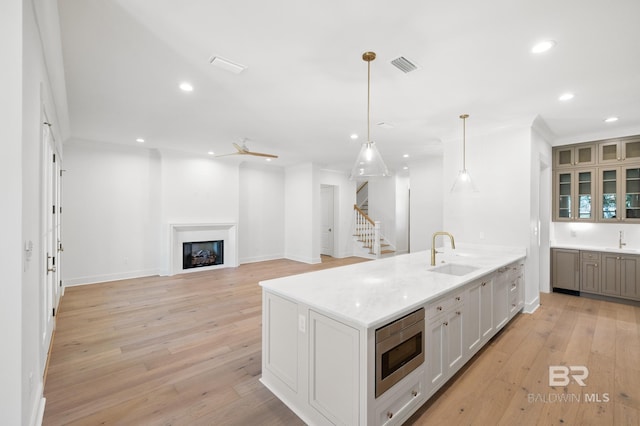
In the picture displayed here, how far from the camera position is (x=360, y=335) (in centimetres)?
164

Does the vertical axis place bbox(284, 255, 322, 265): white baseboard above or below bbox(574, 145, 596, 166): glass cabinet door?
below

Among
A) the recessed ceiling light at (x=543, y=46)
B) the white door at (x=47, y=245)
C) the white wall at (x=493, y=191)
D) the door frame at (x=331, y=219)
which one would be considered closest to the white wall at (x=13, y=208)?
the white door at (x=47, y=245)

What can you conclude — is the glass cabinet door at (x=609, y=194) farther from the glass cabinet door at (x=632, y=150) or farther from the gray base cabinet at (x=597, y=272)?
the gray base cabinet at (x=597, y=272)

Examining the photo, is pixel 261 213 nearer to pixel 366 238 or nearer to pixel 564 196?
pixel 366 238

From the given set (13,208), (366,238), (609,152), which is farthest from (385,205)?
(13,208)

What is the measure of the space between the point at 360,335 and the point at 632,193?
5.54 metres

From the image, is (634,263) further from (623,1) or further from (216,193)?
(216,193)

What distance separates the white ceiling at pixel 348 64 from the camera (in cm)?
195

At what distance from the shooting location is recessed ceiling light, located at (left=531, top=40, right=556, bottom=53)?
2.24m

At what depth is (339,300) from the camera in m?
1.96

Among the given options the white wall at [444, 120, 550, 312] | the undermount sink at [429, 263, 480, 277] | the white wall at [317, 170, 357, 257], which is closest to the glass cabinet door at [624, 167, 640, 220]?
the white wall at [444, 120, 550, 312]

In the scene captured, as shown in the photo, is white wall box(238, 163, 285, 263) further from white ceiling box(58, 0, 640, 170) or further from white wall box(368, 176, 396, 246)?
white ceiling box(58, 0, 640, 170)

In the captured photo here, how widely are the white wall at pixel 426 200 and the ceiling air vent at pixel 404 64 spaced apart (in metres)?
4.76

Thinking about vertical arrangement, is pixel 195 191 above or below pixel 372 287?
above
